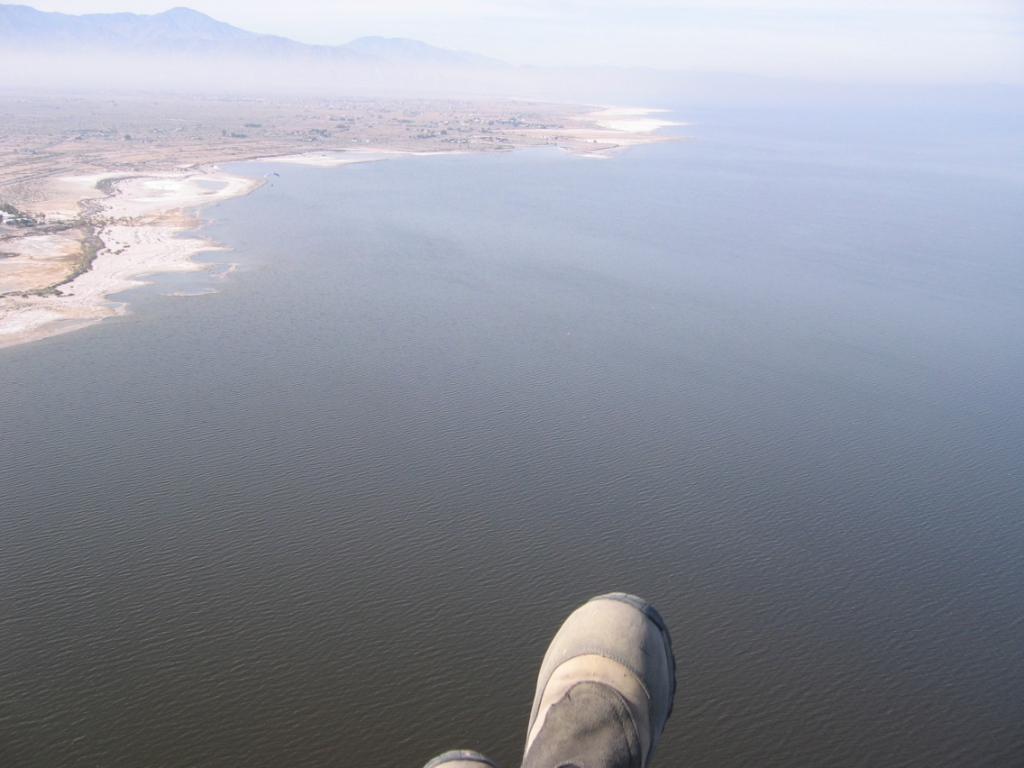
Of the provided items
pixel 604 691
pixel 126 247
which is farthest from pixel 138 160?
pixel 604 691

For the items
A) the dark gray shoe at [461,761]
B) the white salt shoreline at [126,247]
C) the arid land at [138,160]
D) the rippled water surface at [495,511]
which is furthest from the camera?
the arid land at [138,160]

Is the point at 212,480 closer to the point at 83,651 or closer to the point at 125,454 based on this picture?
the point at 125,454

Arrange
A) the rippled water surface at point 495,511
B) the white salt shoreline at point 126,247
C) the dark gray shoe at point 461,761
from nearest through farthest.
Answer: the dark gray shoe at point 461,761, the rippled water surface at point 495,511, the white salt shoreline at point 126,247

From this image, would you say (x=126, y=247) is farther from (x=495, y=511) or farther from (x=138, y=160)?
(x=138, y=160)

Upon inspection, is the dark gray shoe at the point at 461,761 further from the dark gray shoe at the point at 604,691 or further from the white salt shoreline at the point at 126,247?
the white salt shoreline at the point at 126,247

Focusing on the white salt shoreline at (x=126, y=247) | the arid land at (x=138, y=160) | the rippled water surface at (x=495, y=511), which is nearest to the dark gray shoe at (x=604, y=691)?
the rippled water surface at (x=495, y=511)
